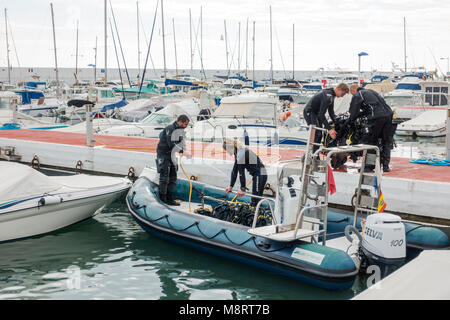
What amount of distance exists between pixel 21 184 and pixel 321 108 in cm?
523

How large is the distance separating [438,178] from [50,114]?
24.6 metres

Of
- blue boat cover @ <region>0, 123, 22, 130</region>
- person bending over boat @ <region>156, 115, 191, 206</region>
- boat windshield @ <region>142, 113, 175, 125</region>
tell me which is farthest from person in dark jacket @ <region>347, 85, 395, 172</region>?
blue boat cover @ <region>0, 123, 22, 130</region>

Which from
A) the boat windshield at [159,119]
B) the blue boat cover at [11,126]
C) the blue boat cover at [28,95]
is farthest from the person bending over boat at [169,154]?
the blue boat cover at [28,95]

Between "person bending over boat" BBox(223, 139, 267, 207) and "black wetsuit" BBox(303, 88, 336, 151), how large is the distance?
1.46 metres

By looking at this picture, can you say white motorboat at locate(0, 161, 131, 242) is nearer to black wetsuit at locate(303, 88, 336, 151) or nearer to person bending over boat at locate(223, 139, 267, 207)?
person bending over boat at locate(223, 139, 267, 207)

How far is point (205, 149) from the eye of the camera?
A: 40.3ft

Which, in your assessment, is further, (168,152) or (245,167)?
(168,152)

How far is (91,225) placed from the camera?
9.41 meters

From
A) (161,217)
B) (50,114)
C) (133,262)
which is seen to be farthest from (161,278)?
(50,114)

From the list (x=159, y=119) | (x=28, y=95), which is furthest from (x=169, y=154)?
(x=28, y=95)

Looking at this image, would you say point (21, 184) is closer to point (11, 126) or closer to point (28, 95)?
point (11, 126)
